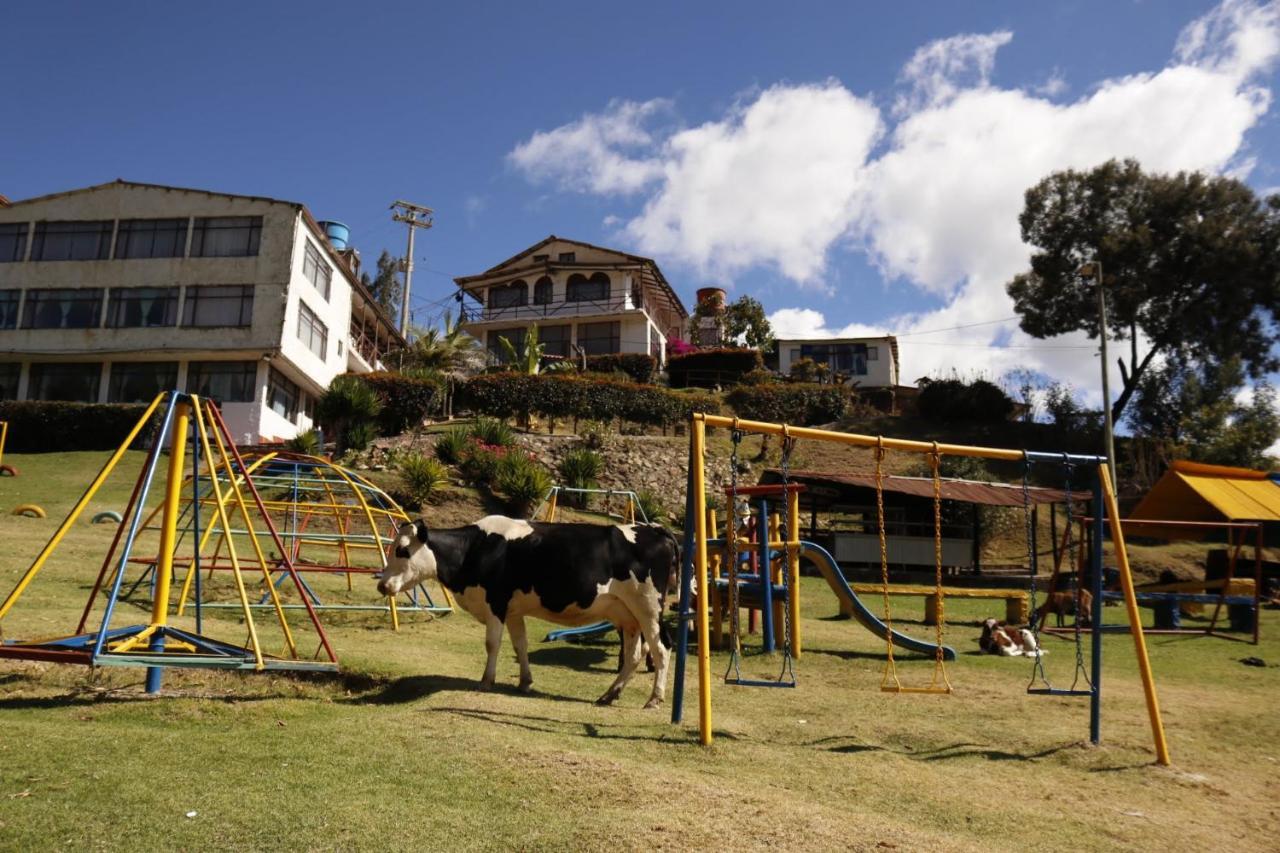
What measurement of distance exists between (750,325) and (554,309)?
43.0 ft

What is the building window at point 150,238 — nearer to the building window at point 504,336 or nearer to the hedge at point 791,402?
the building window at point 504,336

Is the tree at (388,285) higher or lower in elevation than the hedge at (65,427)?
higher

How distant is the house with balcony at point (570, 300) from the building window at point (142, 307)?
22.3 metres

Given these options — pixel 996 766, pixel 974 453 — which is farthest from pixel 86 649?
pixel 974 453

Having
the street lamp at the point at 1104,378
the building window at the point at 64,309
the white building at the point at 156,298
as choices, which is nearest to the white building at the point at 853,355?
the street lamp at the point at 1104,378

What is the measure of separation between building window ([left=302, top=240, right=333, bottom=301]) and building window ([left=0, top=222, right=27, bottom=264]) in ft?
38.8

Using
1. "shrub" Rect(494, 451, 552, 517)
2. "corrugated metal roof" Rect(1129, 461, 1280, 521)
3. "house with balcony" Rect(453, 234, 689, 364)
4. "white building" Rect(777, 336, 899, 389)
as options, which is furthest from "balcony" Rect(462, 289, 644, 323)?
"corrugated metal roof" Rect(1129, 461, 1280, 521)

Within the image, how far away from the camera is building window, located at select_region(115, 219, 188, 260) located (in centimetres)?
3916

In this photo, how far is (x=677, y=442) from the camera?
40.0 m

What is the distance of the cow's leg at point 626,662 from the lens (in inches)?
399

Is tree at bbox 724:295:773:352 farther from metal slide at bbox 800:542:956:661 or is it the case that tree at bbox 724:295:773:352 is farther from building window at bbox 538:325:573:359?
metal slide at bbox 800:542:956:661

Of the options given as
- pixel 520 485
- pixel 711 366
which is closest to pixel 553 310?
pixel 711 366

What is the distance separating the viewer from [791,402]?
4828cm

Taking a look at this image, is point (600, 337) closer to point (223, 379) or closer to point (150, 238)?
point (223, 379)
